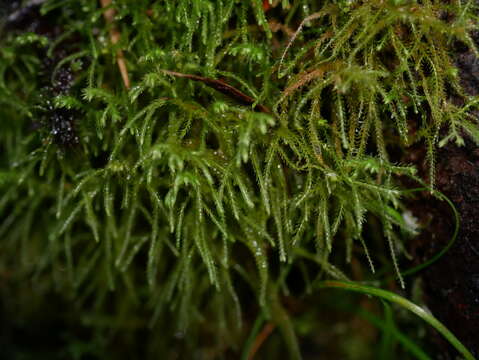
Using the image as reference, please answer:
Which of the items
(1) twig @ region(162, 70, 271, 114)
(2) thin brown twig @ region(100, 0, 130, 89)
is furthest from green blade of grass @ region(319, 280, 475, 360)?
(2) thin brown twig @ region(100, 0, 130, 89)

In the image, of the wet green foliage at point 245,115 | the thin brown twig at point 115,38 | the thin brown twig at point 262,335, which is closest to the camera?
the wet green foliage at point 245,115

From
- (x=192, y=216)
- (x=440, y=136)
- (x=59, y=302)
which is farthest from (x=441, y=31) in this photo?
(x=59, y=302)

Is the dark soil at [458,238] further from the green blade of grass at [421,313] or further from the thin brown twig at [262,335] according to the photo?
the thin brown twig at [262,335]

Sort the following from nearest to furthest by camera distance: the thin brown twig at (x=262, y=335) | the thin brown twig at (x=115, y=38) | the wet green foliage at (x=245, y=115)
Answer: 1. the wet green foliage at (x=245, y=115)
2. the thin brown twig at (x=115, y=38)
3. the thin brown twig at (x=262, y=335)

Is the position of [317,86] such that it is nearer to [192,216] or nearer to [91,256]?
[192,216]

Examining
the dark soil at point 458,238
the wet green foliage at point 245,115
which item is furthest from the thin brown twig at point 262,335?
the dark soil at point 458,238

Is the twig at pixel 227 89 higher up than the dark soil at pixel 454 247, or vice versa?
the twig at pixel 227 89
